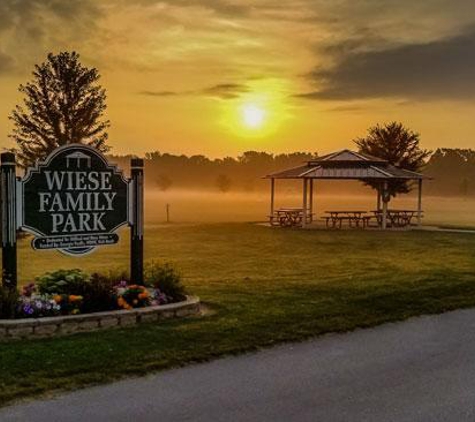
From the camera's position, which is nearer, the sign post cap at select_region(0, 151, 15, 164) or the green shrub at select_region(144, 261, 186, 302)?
the sign post cap at select_region(0, 151, 15, 164)

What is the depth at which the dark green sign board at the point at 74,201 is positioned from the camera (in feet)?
25.0

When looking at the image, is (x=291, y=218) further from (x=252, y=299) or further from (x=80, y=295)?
(x=80, y=295)

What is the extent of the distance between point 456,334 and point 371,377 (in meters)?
2.23

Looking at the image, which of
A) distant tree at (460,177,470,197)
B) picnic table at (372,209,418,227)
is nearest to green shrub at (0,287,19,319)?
picnic table at (372,209,418,227)

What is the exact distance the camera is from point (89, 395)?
198 inches

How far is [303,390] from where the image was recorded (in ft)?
17.2

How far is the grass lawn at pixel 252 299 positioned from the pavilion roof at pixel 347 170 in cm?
765

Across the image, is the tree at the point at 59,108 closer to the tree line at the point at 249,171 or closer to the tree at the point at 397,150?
the tree at the point at 397,150

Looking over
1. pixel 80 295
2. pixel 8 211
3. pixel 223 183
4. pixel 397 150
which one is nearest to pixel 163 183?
pixel 223 183

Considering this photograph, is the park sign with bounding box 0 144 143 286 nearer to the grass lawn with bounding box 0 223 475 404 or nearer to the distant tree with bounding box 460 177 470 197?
the grass lawn with bounding box 0 223 475 404

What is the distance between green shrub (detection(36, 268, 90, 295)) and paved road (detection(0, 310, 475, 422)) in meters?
2.29

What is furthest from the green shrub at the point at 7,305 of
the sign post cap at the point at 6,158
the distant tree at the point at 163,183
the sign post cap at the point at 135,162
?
the distant tree at the point at 163,183

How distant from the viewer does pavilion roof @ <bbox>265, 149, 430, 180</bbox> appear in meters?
27.5

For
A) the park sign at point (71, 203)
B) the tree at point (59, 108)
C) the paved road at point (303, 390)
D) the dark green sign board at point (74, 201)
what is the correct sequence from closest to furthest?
1. the paved road at point (303, 390)
2. the park sign at point (71, 203)
3. the dark green sign board at point (74, 201)
4. the tree at point (59, 108)
